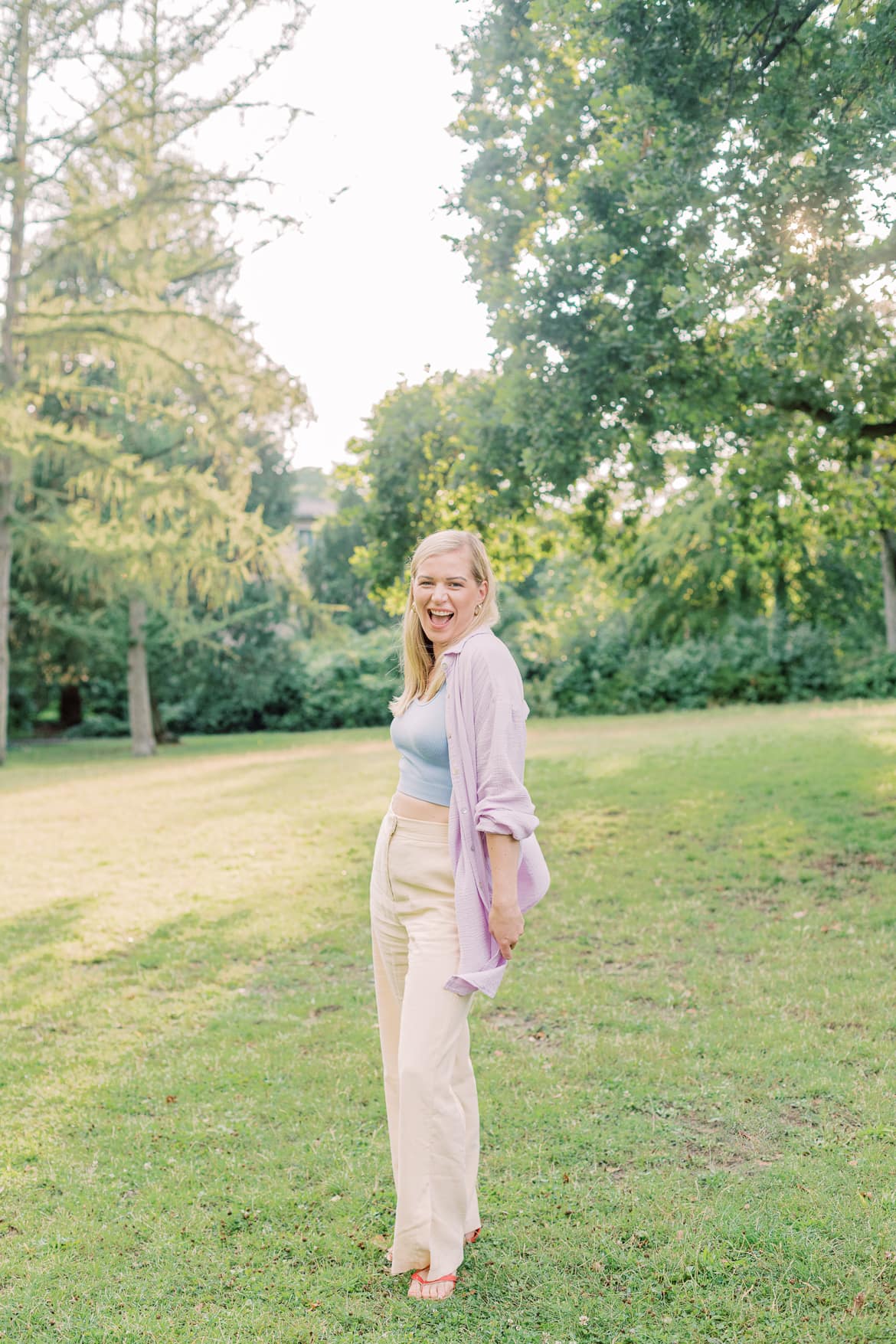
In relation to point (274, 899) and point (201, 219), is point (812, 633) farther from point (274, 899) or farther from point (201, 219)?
point (274, 899)

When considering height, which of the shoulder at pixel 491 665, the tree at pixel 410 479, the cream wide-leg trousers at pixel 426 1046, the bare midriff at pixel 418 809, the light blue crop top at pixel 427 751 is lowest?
the cream wide-leg trousers at pixel 426 1046

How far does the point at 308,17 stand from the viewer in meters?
19.5

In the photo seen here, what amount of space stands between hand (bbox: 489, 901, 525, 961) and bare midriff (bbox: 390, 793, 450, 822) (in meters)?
0.33

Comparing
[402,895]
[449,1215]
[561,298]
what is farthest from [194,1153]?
[561,298]

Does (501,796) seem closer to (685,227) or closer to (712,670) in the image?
(685,227)

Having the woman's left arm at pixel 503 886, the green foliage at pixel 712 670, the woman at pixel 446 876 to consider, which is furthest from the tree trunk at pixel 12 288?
the woman's left arm at pixel 503 886

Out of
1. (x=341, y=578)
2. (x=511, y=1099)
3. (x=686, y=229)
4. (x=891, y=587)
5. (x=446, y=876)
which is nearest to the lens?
(x=446, y=876)

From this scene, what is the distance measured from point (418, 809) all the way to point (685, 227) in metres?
5.58

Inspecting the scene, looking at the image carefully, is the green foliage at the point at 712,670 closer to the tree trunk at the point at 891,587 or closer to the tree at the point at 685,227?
the tree trunk at the point at 891,587

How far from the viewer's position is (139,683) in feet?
88.2

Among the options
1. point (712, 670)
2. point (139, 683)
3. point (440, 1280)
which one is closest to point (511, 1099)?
point (440, 1280)

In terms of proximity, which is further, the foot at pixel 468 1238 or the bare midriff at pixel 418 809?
the foot at pixel 468 1238

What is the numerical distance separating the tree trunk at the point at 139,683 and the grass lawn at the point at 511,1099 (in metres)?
15.7

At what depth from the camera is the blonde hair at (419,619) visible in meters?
3.47
